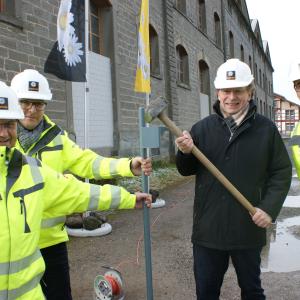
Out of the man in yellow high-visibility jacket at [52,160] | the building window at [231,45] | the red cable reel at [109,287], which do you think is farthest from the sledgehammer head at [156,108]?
the building window at [231,45]

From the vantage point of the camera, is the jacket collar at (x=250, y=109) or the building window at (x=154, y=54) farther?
the building window at (x=154, y=54)

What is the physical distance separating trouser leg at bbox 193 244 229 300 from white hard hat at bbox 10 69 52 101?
4.59ft

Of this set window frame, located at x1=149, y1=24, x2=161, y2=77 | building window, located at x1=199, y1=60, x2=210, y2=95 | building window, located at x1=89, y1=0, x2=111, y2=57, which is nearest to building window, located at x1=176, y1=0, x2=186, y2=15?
window frame, located at x1=149, y1=24, x2=161, y2=77

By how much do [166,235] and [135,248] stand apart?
0.71 meters

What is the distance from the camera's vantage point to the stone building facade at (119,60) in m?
7.23

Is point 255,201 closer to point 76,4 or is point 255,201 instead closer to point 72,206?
point 72,206

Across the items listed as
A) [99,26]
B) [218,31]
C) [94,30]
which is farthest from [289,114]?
[94,30]

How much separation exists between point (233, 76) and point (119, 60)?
813 cm

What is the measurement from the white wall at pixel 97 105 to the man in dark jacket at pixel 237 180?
623 cm

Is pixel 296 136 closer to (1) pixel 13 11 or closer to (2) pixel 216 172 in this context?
(2) pixel 216 172

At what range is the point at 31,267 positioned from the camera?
191 centimetres

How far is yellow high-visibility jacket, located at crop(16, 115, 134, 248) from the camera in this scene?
2.58 m

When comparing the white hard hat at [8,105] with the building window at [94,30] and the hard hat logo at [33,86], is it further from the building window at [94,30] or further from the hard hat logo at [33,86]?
the building window at [94,30]

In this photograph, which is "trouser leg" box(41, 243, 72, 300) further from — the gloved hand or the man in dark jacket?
the man in dark jacket
